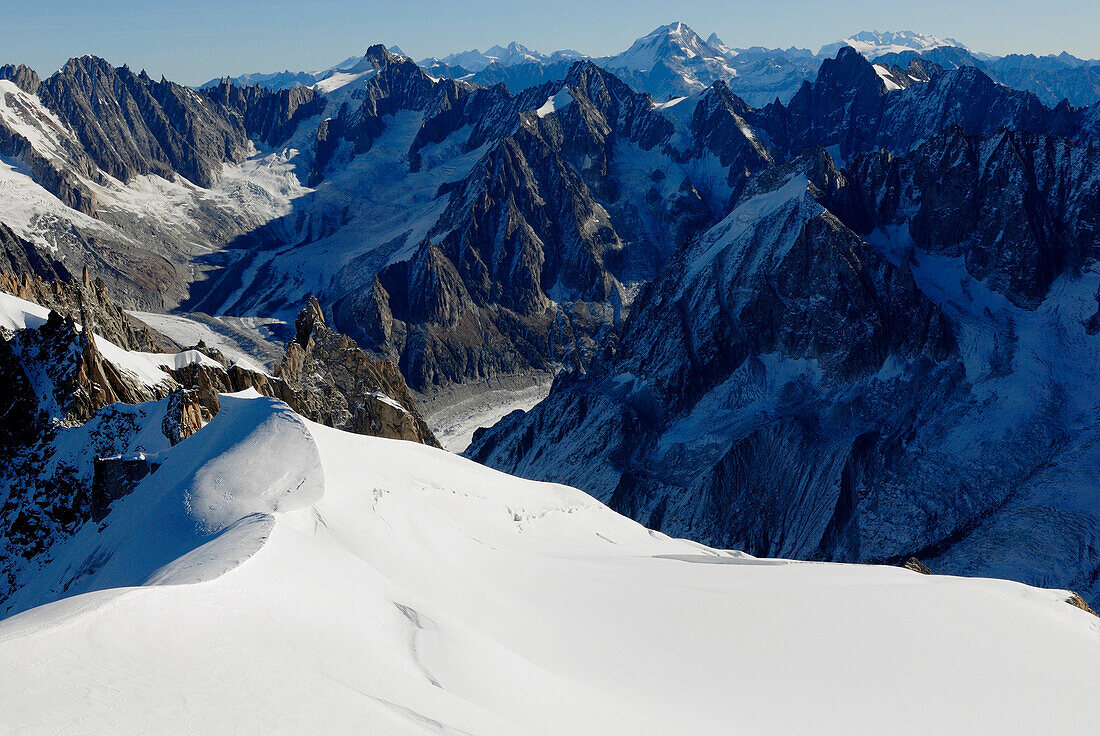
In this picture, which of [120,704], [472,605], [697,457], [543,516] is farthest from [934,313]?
[120,704]

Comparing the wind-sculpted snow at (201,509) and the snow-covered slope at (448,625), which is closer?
the snow-covered slope at (448,625)

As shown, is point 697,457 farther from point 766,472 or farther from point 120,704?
point 120,704

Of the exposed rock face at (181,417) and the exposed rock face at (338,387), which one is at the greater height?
the exposed rock face at (181,417)

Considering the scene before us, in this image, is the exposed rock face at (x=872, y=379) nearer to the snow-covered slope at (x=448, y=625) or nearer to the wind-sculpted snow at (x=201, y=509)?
the snow-covered slope at (x=448, y=625)

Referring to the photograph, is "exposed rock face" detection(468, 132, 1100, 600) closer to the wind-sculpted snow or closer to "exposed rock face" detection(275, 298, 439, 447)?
"exposed rock face" detection(275, 298, 439, 447)

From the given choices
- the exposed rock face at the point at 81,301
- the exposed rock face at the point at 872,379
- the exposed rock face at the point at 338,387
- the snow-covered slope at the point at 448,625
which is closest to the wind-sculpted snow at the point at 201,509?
the snow-covered slope at the point at 448,625

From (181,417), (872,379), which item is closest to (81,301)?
A: (181,417)

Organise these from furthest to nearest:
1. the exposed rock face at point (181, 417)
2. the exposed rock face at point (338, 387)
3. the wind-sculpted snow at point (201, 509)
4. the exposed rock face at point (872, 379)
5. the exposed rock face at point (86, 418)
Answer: the exposed rock face at point (872, 379) → the exposed rock face at point (338, 387) → the exposed rock face at point (181, 417) → the exposed rock face at point (86, 418) → the wind-sculpted snow at point (201, 509)
